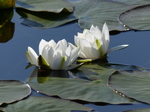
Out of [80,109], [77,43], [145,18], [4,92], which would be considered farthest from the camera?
[145,18]

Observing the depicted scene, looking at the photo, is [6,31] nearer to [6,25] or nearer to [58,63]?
[6,25]

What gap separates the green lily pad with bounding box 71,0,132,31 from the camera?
2812 mm

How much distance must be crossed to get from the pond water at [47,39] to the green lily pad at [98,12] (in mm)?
78

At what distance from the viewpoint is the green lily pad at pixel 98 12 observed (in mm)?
2812

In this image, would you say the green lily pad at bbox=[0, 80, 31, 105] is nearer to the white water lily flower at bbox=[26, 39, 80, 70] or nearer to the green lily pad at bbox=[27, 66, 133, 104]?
the green lily pad at bbox=[27, 66, 133, 104]

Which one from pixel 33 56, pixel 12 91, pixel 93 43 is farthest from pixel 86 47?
pixel 12 91

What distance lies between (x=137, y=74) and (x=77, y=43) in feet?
1.37

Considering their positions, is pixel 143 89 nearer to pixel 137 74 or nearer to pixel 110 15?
pixel 137 74

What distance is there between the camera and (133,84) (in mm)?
2020

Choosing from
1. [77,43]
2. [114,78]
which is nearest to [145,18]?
[77,43]

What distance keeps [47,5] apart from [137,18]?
73 cm

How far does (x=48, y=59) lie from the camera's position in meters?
2.21

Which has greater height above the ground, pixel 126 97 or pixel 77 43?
pixel 77 43

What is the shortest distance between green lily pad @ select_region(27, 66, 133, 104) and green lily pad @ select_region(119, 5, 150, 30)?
2.13ft
